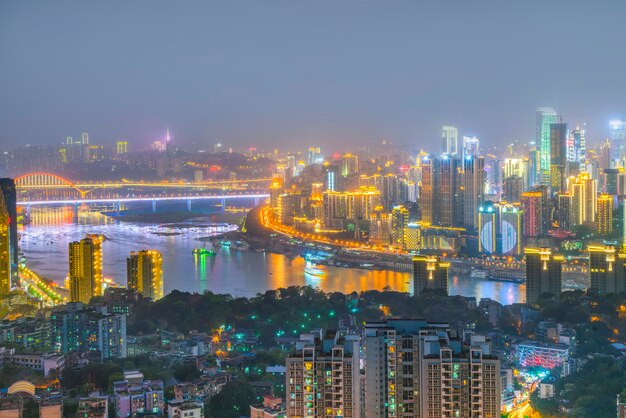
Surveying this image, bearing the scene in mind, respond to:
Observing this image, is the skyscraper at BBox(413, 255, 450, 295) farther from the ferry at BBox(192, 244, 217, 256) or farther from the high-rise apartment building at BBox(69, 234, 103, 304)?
the ferry at BBox(192, 244, 217, 256)

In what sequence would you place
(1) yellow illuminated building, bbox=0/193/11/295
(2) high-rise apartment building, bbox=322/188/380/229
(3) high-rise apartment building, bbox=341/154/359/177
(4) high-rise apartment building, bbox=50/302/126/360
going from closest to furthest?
(4) high-rise apartment building, bbox=50/302/126/360 < (1) yellow illuminated building, bbox=0/193/11/295 < (2) high-rise apartment building, bbox=322/188/380/229 < (3) high-rise apartment building, bbox=341/154/359/177

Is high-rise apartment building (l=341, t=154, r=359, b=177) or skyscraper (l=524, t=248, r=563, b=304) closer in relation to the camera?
skyscraper (l=524, t=248, r=563, b=304)

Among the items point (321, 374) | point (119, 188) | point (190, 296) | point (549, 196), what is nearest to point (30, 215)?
point (119, 188)

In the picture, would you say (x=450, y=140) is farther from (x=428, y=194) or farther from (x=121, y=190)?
(x=121, y=190)

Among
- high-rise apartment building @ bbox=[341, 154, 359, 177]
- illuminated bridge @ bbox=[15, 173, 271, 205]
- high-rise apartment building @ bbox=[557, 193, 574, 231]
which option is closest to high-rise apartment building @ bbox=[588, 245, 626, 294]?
high-rise apartment building @ bbox=[557, 193, 574, 231]

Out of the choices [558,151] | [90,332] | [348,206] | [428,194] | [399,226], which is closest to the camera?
[90,332]

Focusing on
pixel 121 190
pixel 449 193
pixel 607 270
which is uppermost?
pixel 449 193

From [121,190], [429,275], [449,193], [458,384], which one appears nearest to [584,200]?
[449,193]
